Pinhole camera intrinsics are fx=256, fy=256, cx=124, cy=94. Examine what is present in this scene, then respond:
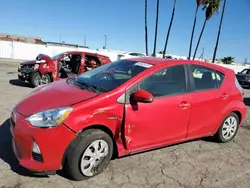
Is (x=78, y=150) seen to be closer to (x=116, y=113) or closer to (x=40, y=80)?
(x=116, y=113)

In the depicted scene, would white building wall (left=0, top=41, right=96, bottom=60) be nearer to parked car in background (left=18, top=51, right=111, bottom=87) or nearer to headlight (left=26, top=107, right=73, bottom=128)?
parked car in background (left=18, top=51, right=111, bottom=87)

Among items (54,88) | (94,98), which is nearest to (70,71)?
(54,88)

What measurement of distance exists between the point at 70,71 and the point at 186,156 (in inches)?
275

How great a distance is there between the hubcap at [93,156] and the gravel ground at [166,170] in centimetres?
14

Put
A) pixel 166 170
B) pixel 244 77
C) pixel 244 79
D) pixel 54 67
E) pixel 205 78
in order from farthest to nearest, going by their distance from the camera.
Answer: pixel 244 77
pixel 244 79
pixel 54 67
pixel 205 78
pixel 166 170

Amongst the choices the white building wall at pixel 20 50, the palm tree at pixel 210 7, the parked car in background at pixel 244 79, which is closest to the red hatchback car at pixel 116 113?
the parked car in background at pixel 244 79

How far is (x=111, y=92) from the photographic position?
11.1ft

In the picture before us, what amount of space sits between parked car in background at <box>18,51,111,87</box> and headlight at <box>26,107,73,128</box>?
7035 millimetres

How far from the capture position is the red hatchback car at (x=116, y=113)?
300 cm

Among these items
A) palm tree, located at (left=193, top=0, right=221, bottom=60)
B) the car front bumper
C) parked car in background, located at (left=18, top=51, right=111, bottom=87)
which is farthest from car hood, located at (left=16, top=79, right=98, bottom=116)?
palm tree, located at (left=193, top=0, right=221, bottom=60)

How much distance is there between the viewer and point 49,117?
9.81 feet

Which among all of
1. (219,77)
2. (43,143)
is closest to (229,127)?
(219,77)

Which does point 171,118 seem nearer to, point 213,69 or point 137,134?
point 137,134

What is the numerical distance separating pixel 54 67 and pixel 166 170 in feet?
24.2
